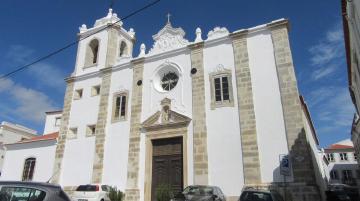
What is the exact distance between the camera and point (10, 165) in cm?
2150

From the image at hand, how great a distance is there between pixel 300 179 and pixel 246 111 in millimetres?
3981

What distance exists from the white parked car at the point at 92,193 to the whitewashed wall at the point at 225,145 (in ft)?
18.5

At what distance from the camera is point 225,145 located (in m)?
14.6

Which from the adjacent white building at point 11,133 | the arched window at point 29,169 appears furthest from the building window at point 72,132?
the adjacent white building at point 11,133

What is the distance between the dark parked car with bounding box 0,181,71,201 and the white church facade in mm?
10228

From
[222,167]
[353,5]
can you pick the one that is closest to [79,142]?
[222,167]

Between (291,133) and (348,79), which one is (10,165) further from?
(348,79)

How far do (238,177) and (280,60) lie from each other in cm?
615

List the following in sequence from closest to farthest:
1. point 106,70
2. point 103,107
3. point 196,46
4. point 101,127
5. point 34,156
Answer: point 196,46 → point 101,127 → point 103,107 → point 106,70 → point 34,156

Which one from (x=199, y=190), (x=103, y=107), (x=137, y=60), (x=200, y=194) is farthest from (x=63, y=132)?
(x=200, y=194)

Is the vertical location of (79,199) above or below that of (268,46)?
below

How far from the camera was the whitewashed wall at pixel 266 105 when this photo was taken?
13289 mm

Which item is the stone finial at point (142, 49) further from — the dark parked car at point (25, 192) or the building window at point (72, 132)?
the dark parked car at point (25, 192)

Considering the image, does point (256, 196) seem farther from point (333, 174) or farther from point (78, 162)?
point (333, 174)
